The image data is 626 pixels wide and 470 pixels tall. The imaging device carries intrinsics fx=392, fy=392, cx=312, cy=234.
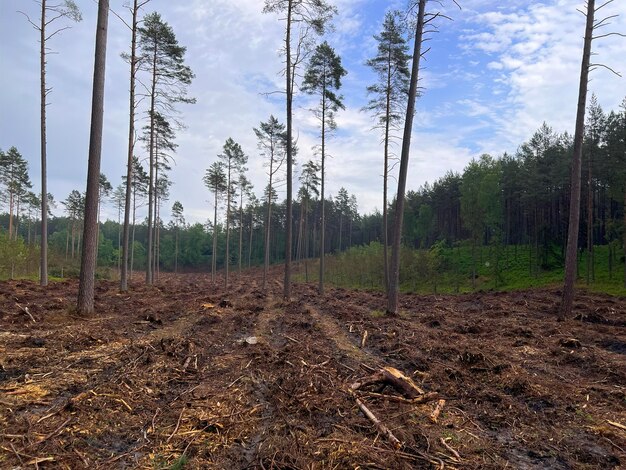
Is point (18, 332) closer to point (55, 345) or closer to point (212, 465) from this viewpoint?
point (55, 345)

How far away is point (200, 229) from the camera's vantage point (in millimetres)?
96250

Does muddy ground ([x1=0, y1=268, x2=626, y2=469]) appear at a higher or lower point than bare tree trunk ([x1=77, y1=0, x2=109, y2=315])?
lower

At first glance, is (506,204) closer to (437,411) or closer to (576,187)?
(576,187)

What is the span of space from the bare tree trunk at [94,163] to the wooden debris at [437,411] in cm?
900

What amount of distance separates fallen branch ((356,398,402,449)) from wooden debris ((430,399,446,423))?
2.08 feet

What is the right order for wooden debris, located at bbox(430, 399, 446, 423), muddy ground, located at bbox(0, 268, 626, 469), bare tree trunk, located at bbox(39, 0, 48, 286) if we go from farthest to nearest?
bare tree trunk, located at bbox(39, 0, 48, 286) → wooden debris, located at bbox(430, 399, 446, 423) → muddy ground, located at bbox(0, 268, 626, 469)

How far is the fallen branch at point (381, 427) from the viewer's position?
3.61m

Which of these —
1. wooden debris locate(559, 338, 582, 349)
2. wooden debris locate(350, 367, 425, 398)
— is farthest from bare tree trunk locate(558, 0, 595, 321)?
wooden debris locate(350, 367, 425, 398)

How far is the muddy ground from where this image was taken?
3.42m

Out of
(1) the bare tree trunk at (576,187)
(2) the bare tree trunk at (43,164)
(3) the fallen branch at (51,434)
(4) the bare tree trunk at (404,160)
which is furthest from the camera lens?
(2) the bare tree trunk at (43,164)

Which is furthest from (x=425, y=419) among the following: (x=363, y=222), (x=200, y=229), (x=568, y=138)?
(x=200, y=229)

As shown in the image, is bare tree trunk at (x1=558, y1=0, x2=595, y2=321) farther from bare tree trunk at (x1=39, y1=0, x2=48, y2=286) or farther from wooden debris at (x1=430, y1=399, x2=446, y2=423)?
bare tree trunk at (x1=39, y1=0, x2=48, y2=286)

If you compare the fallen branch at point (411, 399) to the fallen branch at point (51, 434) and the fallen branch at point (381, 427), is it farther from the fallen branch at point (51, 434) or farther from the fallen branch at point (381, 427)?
the fallen branch at point (51, 434)

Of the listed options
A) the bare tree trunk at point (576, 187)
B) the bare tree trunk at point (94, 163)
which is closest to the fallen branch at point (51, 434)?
the bare tree trunk at point (94, 163)
